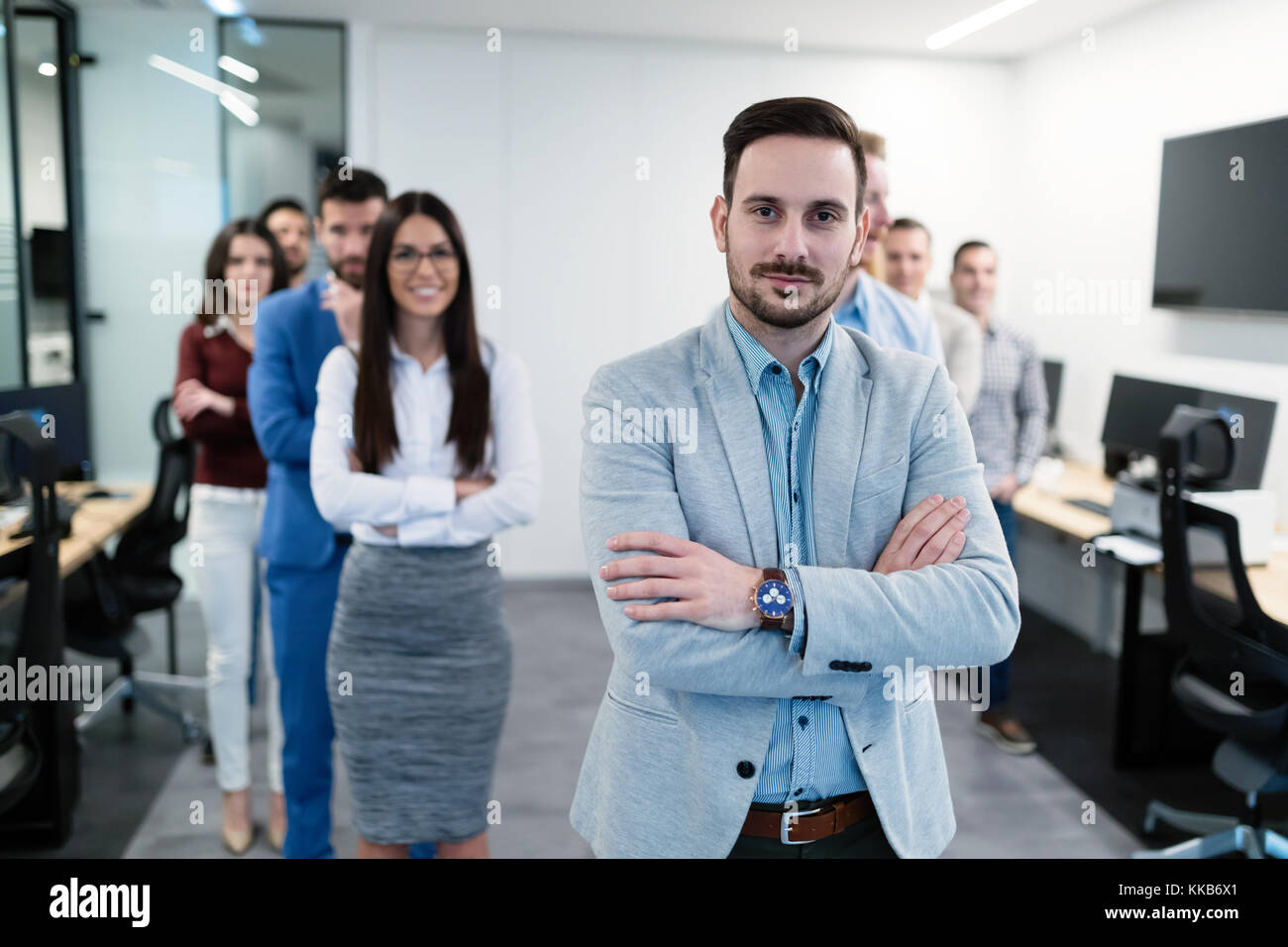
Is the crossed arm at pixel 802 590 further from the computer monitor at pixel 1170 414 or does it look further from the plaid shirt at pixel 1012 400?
the plaid shirt at pixel 1012 400

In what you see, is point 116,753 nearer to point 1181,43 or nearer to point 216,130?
point 216,130

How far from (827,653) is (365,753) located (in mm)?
1335

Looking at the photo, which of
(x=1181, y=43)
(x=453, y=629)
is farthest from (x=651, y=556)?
(x=1181, y=43)

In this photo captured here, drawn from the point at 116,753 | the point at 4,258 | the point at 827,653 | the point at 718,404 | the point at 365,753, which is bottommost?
the point at 116,753

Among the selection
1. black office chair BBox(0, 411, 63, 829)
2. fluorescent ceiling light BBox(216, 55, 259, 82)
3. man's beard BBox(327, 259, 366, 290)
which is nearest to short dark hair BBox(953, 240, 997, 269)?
man's beard BBox(327, 259, 366, 290)

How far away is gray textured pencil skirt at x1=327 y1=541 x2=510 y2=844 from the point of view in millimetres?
2074

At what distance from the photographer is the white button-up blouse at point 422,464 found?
193 centimetres

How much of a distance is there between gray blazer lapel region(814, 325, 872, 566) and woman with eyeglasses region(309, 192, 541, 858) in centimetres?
87

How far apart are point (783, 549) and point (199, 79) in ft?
16.2

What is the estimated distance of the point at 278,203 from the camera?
11.0 ft

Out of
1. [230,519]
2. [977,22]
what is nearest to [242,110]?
[230,519]

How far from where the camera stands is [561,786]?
312 cm

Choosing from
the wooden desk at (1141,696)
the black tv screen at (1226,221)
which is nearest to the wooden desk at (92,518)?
the black tv screen at (1226,221)

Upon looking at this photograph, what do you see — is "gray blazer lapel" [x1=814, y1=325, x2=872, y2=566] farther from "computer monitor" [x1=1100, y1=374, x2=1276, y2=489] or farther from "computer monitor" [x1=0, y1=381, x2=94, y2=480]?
"computer monitor" [x1=0, y1=381, x2=94, y2=480]
